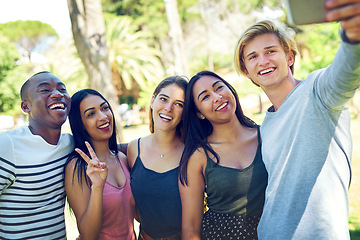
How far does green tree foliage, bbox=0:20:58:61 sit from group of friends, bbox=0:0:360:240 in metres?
45.8

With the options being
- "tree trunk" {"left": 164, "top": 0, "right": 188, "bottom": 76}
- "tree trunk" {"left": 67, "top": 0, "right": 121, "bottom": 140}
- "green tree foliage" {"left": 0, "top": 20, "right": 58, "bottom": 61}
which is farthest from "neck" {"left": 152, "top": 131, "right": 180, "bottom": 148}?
"green tree foliage" {"left": 0, "top": 20, "right": 58, "bottom": 61}

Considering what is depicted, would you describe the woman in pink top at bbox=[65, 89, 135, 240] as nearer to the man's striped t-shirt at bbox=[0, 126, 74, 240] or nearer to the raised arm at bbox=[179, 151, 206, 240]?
the man's striped t-shirt at bbox=[0, 126, 74, 240]

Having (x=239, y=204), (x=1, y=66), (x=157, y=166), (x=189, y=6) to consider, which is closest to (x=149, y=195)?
(x=157, y=166)

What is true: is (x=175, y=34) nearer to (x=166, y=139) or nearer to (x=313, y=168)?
(x=166, y=139)

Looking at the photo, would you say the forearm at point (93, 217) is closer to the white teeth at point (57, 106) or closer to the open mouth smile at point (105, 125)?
the open mouth smile at point (105, 125)

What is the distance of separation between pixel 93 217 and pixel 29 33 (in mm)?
47894

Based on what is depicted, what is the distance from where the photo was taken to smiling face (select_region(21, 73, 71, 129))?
8.29 feet

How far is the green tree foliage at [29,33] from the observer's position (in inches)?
1687

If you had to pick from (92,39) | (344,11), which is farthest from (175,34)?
(344,11)

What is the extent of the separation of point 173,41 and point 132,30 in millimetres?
18500

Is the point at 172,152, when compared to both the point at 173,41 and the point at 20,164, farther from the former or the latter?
the point at 173,41

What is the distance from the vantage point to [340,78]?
1423 mm

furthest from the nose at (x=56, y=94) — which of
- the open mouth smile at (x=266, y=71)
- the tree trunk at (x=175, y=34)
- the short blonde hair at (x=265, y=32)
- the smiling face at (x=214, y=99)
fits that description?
the tree trunk at (x=175, y=34)

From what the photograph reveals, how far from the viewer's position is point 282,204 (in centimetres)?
189
